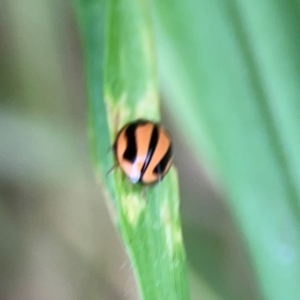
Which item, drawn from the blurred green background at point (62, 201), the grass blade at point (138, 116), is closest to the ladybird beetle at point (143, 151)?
the grass blade at point (138, 116)

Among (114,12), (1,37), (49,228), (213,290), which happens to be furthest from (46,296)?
(114,12)

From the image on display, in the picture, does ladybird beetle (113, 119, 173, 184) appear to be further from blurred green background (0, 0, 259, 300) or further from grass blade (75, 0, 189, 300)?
blurred green background (0, 0, 259, 300)

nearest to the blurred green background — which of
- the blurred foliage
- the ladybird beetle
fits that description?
the blurred foliage

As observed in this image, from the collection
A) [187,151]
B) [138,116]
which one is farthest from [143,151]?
[187,151]

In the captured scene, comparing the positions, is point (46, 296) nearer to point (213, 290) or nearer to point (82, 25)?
point (213, 290)

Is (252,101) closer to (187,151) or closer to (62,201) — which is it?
(187,151)

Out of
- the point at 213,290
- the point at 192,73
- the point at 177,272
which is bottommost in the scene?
the point at 213,290

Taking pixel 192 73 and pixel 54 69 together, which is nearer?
pixel 192 73
